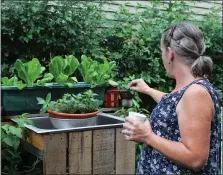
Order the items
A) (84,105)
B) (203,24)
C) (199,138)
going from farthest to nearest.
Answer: (203,24) → (84,105) → (199,138)

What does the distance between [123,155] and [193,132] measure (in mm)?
909

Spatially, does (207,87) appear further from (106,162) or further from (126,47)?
(126,47)

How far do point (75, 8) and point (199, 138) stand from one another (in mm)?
2396

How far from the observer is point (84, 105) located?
2.17 metres

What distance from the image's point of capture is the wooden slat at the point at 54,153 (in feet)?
6.16

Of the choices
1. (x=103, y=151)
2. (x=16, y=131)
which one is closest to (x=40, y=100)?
(x=16, y=131)

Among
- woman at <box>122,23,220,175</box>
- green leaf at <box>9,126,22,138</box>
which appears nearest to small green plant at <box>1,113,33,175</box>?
green leaf at <box>9,126,22,138</box>

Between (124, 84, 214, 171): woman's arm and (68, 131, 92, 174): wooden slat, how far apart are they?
0.71m

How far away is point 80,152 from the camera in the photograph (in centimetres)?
195

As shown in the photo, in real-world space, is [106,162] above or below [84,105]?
below

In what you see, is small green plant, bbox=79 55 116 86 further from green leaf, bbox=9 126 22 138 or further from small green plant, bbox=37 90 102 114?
green leaf, bbox=9 126 22 138

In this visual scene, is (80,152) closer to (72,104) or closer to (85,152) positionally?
(85,152)

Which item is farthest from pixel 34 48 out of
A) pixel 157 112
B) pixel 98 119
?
pixel 157 112

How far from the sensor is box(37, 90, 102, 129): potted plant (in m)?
2.07
